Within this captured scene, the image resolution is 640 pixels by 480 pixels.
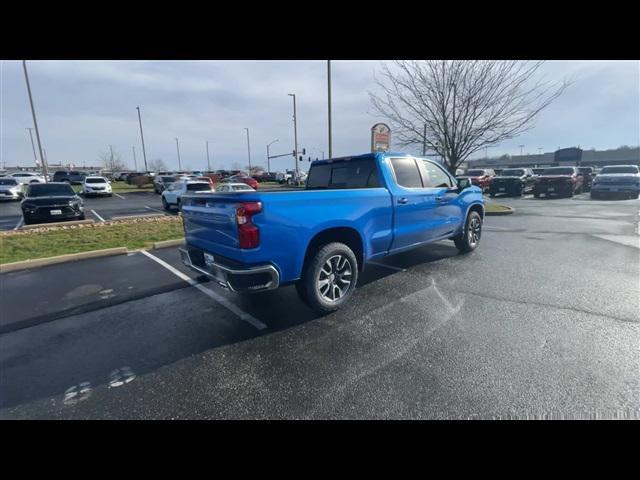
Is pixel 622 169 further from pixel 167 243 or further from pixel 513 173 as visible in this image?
pixel 167 243

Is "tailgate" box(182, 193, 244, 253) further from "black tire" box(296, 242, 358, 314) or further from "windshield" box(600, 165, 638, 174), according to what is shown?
"windshield" box(600, 165, 638, 174)

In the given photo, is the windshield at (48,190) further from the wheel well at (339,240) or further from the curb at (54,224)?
the wheel well at (339,240)

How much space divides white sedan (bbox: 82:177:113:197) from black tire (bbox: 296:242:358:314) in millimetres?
25930

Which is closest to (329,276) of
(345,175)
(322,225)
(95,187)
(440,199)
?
(322,225)

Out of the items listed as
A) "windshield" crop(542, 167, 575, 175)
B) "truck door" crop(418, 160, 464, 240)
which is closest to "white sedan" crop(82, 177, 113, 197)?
"truck door" crop(418, 160, 464, 240)

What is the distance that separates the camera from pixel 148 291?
192 inches

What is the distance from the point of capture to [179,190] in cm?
1536

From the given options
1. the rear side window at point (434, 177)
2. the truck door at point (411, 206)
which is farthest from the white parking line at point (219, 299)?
the rear side window at point (434, 177)

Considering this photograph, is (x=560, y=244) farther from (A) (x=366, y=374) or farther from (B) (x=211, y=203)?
(B) (x=211, y=203)

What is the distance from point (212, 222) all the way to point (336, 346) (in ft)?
6.41

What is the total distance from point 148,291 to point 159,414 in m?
3.01

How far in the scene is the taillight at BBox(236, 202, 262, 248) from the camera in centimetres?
305

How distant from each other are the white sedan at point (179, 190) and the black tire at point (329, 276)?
40.6 feet
